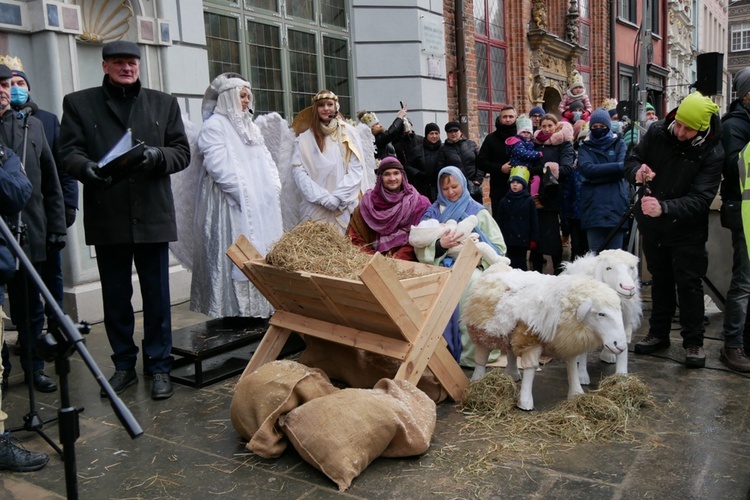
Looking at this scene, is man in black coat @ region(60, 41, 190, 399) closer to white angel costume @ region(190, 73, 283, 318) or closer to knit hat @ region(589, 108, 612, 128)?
white angel costume @ region(190, 73, 283, 318)

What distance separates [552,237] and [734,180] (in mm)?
2381

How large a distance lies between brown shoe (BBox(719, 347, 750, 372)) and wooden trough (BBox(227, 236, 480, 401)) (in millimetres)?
1955

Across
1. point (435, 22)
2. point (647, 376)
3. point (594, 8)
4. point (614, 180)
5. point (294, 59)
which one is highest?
point (594, 8)

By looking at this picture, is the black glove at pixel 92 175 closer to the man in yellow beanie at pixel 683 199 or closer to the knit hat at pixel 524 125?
the man in yellow beanie at pixel 683 199

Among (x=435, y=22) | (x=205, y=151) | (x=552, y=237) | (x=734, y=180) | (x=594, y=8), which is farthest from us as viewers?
(x=594, y=8)

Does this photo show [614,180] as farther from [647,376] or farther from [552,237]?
[647,376]

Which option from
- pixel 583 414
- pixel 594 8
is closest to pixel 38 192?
pixel 583 414

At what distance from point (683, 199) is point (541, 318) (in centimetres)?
156

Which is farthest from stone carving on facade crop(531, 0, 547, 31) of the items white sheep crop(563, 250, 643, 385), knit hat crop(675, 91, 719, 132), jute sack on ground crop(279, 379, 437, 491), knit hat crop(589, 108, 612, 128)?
jute sack on ground crop(279, 379, 437, 491)

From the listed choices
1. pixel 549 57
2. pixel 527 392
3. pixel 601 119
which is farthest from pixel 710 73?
pixel 549 57

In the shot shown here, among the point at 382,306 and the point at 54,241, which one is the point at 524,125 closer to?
the point at 382,306

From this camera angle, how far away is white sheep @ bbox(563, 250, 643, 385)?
4227mm

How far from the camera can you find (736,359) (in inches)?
181

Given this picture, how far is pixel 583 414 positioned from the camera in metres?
3.73
